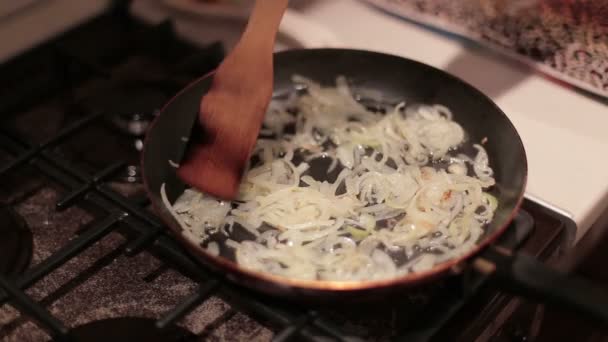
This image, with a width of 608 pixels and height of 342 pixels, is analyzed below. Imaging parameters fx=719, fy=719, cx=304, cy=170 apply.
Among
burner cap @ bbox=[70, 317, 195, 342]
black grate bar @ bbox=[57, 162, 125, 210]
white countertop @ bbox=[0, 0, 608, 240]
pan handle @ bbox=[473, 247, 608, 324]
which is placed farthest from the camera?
white countertop @ bbox=[0, 0, 608, 240]

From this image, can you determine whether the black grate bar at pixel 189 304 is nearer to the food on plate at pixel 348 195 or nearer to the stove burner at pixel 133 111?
the food on plate at pixel 348 195

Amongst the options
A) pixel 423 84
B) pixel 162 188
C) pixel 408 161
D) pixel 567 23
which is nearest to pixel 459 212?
pixel 408 161

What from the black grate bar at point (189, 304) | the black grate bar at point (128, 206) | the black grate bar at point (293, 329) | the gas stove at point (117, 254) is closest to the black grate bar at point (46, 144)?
the gas stove at point (117, 254)

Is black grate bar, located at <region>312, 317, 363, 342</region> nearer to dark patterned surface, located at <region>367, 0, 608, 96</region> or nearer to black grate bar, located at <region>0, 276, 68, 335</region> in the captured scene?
black grate bar, located at <region>0, 276, 68, 335</region>

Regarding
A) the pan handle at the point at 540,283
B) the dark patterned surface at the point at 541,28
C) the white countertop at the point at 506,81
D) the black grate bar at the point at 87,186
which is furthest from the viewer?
the dark patterned surface at the point at 541,28

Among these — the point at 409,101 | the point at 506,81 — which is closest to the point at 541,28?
the point at 506,81

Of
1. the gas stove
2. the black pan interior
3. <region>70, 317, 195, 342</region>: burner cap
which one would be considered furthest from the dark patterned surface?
<region>70, 317, 195, 342</region>: burner cap
